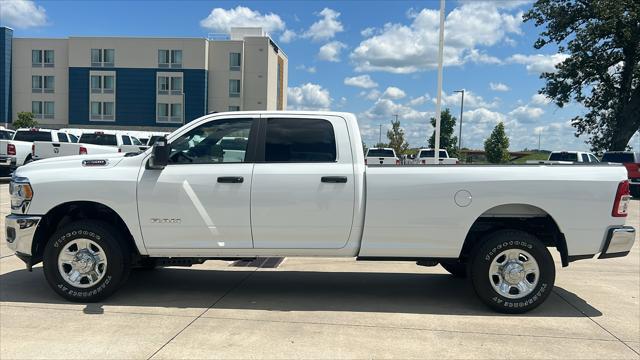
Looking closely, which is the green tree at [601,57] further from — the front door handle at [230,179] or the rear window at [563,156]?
the front door handle at [230,179]

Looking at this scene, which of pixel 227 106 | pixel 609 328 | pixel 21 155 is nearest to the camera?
pixel 609 328

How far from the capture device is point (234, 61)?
2382 inches

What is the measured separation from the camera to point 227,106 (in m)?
60.4

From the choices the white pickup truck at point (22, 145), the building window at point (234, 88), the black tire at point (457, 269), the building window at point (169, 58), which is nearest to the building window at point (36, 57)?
the building window at point (169, 58)

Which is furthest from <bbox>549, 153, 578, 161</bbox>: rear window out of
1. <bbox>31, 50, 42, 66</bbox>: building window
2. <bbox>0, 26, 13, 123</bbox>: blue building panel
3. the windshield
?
<bbox>0, 26, 13, 123</bbox>: blue building panel

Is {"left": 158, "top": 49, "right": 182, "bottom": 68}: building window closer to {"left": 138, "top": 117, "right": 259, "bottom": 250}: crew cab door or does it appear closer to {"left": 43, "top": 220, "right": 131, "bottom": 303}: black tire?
{"left": 43, "top": 220, "right": 131, "bottom": 303}: black tire

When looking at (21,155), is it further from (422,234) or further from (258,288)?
(422,234)

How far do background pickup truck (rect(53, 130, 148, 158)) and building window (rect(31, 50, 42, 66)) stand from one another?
43.9 metres

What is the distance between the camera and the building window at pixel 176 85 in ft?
193

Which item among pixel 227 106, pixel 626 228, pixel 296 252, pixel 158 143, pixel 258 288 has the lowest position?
pixel 258 288

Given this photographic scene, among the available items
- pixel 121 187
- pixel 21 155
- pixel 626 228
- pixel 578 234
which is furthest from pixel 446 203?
pixel 21 155

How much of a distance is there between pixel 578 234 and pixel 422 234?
1.52 metres

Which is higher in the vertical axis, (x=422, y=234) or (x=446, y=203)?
(x=446, y=203)

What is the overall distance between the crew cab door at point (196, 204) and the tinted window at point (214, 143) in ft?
0.09
